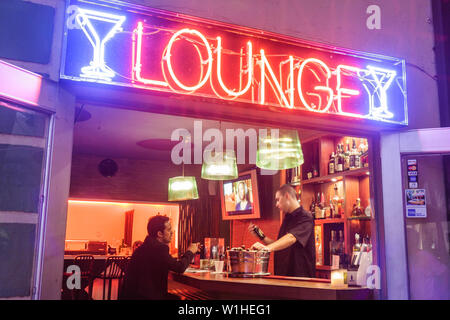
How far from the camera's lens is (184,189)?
7.08m

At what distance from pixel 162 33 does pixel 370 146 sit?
70.4 inches

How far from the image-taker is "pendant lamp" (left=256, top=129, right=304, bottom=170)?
416 cm

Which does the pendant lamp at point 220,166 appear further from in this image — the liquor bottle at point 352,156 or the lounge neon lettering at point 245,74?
the lounge neon lettering at point 245,74

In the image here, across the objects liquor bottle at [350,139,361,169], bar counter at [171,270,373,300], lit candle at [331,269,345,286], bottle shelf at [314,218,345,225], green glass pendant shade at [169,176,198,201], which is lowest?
bar counter at [171,270,373,300]

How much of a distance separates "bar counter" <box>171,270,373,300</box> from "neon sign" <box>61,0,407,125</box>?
1.17 metres

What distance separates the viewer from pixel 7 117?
2.17 m

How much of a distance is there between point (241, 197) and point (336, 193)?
8.68 ft

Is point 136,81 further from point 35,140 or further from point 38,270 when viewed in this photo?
point 38,270

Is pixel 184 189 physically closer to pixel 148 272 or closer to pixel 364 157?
pixel 364 157

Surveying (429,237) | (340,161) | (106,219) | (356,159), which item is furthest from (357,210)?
(106,219)

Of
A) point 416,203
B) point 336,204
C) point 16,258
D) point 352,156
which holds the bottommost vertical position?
point 16,258

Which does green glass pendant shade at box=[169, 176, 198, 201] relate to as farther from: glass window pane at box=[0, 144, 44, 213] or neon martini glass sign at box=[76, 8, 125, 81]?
glass window pane at box=[0, 144, 44, 213]
